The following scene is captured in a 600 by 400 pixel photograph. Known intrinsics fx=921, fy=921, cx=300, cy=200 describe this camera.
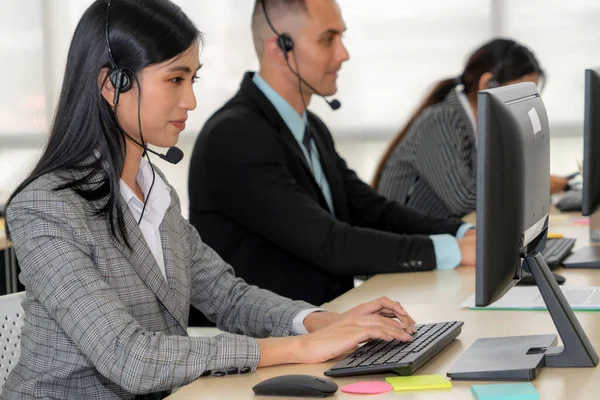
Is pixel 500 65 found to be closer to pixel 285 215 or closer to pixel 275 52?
pixel 275 52

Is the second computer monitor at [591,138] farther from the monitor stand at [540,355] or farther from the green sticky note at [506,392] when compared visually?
the green sticky note at [506,392]

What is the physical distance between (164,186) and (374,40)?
12.0 feet

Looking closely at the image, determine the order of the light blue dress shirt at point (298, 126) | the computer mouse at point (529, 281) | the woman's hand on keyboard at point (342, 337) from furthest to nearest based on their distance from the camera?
the light blue dress shirt at point (298, 126) → the computer mouse at point (529, 281) → the woman's hand on keyboard at point (342, 337)

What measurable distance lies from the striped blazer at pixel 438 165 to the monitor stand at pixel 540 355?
5.09 feet

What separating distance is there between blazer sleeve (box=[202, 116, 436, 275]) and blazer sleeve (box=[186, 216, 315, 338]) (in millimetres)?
348

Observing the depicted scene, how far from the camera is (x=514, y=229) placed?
124cm

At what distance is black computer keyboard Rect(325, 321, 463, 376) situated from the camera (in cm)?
128

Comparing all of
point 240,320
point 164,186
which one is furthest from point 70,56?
point 240,320

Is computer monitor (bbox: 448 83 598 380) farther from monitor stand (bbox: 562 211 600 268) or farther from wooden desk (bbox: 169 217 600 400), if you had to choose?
monitor stand (bbox: 562 211 600 268)

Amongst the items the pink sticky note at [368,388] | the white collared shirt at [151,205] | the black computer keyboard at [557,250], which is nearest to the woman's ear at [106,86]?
the white collared shirt at [151,205]

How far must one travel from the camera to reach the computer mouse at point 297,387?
1191 mm

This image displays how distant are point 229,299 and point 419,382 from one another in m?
0.58

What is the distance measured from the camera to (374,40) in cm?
513

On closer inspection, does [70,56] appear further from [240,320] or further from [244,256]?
[244,256]
